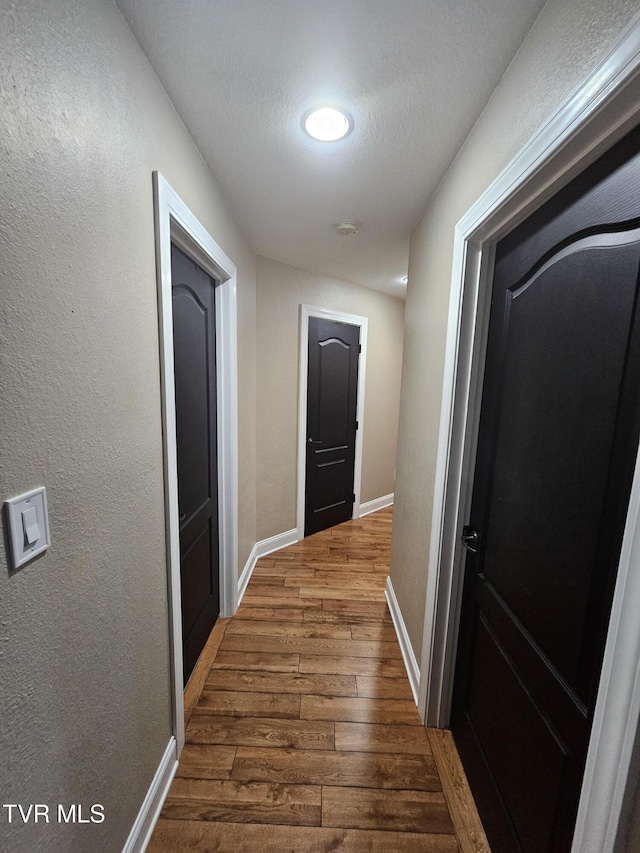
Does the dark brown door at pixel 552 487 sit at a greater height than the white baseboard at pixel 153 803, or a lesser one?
greater

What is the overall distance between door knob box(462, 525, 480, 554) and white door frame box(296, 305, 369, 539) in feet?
6.16

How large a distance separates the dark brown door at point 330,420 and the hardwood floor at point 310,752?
122 cm

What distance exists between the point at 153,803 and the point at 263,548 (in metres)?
1.73

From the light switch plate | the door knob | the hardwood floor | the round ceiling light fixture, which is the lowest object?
the hardwood floor

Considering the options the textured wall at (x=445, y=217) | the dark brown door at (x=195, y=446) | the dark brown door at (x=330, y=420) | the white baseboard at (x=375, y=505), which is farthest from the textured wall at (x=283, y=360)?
the textured wall at (x=445, y=217)

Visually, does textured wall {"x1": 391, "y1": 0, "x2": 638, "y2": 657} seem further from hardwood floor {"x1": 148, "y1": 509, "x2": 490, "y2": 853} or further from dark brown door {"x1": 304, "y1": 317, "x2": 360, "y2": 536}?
dark brown door {"x1": 304, "y1": 317, "x2": 360, "y2": 536}

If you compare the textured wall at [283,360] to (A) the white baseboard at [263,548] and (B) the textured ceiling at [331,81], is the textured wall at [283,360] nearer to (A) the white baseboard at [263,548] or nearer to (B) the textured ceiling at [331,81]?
(A) the white baseboard at [263,548]

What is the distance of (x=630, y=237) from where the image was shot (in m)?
0.65

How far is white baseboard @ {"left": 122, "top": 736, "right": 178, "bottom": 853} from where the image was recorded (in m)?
0.99

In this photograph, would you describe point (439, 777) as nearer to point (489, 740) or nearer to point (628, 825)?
point (489, 740)

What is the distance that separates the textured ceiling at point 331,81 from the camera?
2.68ft

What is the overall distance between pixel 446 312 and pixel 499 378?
445 mm

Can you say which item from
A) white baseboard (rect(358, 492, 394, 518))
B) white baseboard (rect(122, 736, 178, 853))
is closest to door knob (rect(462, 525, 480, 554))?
white baseboard (rect(122, 736, 178, 853))

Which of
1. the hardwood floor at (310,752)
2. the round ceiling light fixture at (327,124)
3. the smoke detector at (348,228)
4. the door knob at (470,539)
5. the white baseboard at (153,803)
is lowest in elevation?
the hardwood floor at (310,752)
